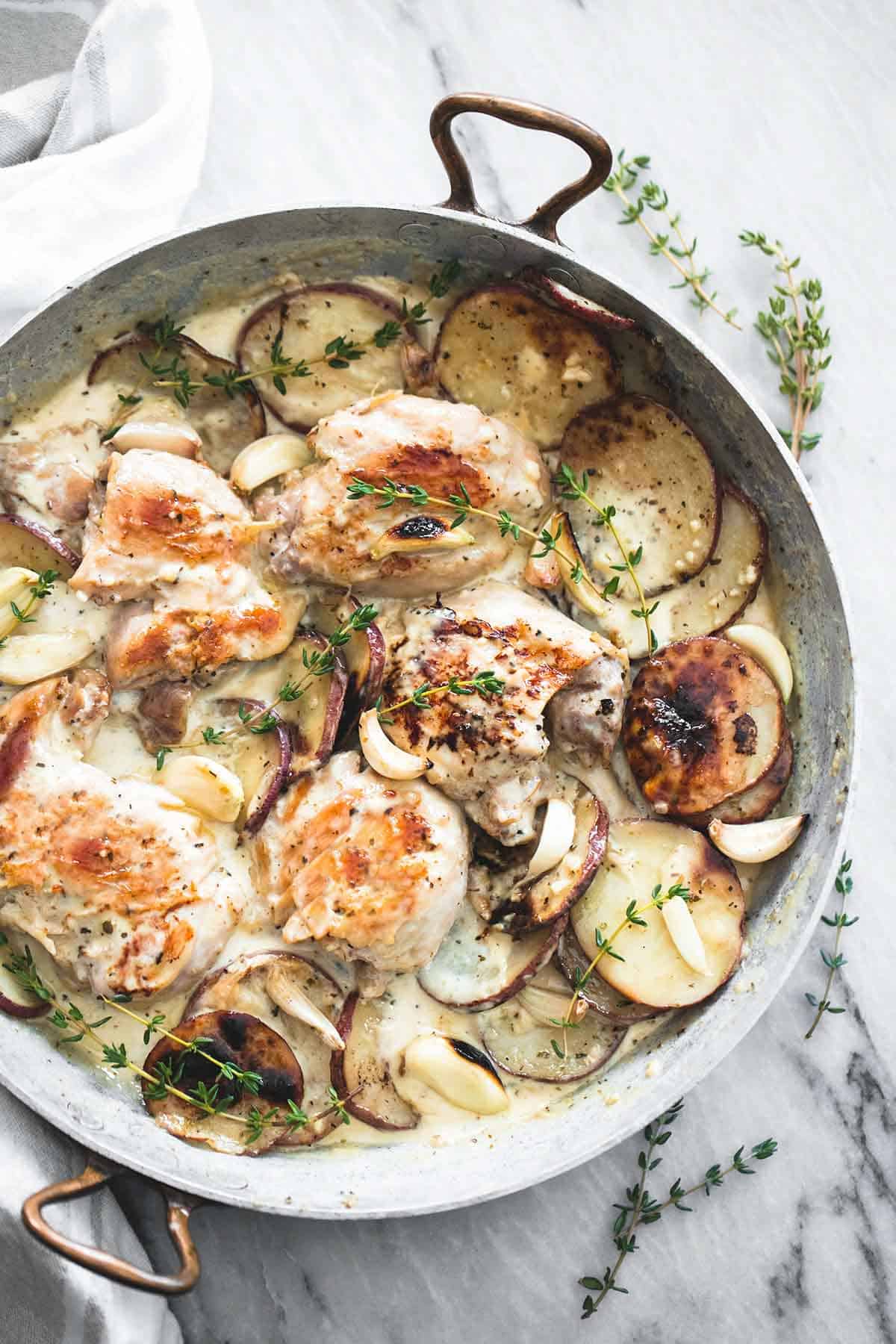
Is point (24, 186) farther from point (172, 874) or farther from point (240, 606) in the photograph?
point (172, 874)

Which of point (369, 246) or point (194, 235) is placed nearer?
point (194, 235)

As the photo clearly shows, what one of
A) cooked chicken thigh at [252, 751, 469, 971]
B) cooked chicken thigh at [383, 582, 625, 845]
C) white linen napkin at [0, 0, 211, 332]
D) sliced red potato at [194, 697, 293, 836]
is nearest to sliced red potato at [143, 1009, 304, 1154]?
cooked chicken thigh at [252, 751, 469, 971]

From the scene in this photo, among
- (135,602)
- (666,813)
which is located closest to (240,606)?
(135,602)

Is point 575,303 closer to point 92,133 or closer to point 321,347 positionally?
point 321,347

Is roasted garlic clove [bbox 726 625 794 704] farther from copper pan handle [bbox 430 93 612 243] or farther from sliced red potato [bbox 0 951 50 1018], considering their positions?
sliced red potato [bbox 0 951 50 1018]

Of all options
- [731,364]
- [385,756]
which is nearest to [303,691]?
[385,756]

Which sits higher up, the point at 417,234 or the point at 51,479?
the point at 417,234

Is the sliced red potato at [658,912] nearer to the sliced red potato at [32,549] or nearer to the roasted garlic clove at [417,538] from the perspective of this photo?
the roasted garlic clove at [417,538]
